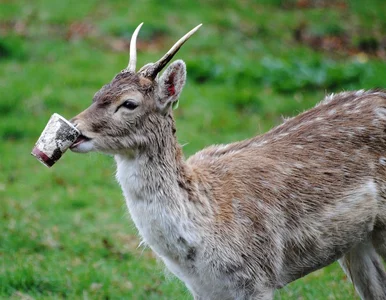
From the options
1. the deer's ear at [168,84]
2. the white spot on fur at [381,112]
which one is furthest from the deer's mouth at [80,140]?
the white spot on fur at [381,112]

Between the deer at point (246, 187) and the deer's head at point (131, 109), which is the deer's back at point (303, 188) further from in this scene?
the deer's head at point (131, 109)

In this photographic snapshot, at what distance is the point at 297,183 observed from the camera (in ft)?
18.6

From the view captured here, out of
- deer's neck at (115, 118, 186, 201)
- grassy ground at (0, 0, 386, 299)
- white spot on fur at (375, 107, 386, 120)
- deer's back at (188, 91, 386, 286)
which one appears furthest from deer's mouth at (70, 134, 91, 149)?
white spot on fur at (375, 107, 386, 120)

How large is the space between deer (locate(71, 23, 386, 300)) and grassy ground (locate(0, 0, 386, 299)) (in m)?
1.15

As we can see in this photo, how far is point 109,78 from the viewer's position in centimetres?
1178

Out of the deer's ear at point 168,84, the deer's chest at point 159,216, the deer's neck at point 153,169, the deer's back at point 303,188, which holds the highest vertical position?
the deer's ear at point 168,84

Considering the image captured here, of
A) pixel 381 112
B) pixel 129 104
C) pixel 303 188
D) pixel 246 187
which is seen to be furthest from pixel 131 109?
pixel 381 112

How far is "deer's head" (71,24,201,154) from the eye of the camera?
17.2 feet

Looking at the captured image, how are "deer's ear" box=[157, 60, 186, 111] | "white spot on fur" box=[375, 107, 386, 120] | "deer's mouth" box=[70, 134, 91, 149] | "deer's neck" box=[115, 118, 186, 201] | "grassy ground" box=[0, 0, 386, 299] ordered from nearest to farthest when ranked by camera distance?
"deer's mouth" box=[70, 134, 91, 149] < "deer's neck" box=[115, 118, 186, 201] < "deer's ear" box=[157, 60, 186, 111] < "white spot on fur" box=[375, 107, 386, 120] < "grassy ground" box=[0, 0, 386, 299]

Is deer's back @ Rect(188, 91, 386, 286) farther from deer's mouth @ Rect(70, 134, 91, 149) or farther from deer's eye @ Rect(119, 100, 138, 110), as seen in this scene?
deer's mouth @ Rect(70, 134, 91, 149)

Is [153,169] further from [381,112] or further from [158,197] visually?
[381,112]

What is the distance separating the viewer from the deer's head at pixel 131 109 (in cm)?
523

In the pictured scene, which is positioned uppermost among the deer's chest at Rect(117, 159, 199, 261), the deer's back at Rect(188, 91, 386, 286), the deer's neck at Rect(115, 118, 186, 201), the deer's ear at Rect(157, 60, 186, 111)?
the deer's ear at Rect(157, 60, 186, 111)

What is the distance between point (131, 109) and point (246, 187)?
0.93 metres
